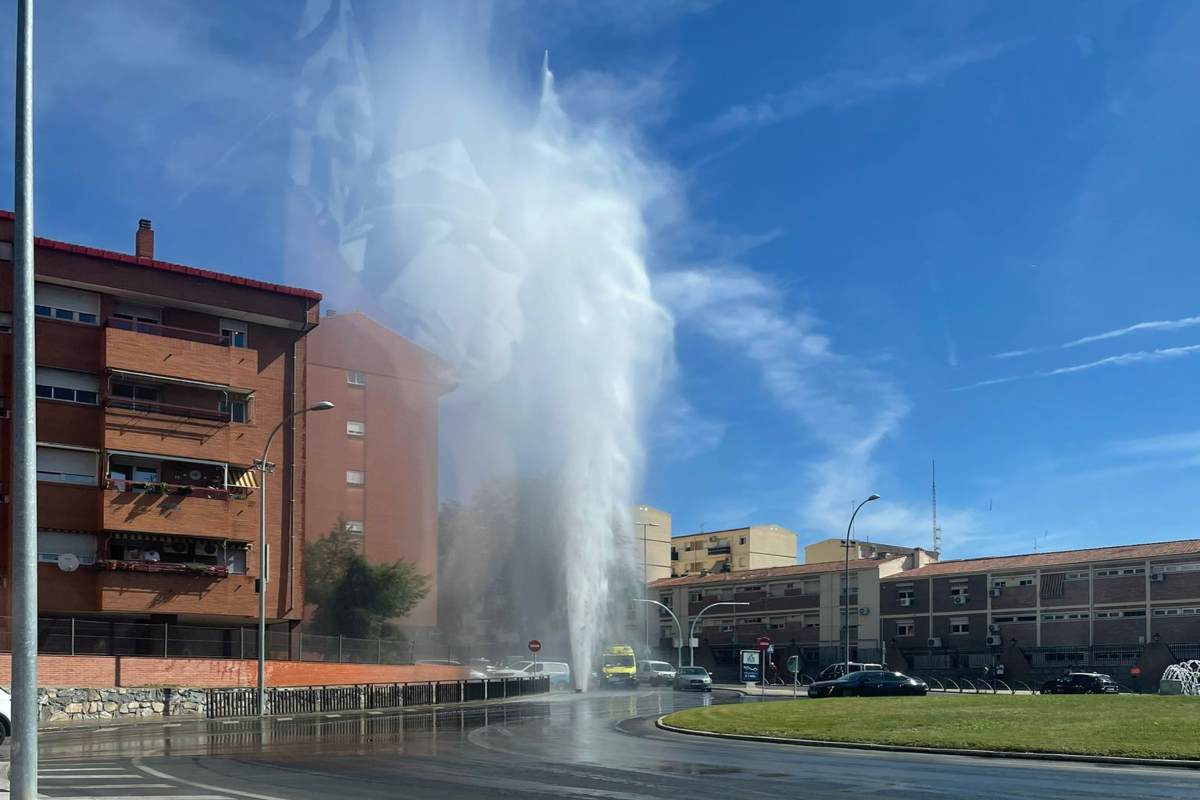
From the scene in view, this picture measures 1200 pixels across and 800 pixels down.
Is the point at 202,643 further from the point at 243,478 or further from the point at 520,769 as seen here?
the point at 520,769

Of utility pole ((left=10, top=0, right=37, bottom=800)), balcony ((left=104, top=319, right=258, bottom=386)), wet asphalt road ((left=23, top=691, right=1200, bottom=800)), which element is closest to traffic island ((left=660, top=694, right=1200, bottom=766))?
wet asphalt road ((left=23, top=691, right=1200, bottom=800))

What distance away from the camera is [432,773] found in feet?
60.0

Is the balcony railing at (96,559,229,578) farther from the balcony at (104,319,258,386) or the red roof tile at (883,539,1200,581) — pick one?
the red roof tile at (883,539,1200,581)

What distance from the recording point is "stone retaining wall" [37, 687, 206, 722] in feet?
128

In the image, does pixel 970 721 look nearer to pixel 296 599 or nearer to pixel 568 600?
pixel 296 599

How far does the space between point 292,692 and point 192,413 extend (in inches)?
549

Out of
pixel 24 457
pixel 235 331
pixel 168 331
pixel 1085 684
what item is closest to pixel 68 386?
pixel 168 331

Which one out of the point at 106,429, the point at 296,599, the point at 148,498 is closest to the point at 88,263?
the point at 106,429

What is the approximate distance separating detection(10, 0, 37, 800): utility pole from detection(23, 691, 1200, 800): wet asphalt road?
527 cm

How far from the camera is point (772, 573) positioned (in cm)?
10194

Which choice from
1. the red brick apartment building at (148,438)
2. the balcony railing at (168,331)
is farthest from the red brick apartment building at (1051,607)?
the balcony railing at (168,331)

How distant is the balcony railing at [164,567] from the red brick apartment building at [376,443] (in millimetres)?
16375

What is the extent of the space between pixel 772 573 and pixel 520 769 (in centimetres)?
8470

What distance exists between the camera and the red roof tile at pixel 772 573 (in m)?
95.3
